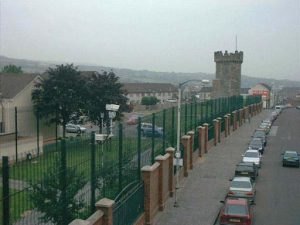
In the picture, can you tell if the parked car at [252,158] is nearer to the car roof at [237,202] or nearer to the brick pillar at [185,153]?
the brick pillar at [185,153]

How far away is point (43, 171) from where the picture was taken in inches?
382

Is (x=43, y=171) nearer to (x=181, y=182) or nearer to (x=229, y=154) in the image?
(x=181, y=182)

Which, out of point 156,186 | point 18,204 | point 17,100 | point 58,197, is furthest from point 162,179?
point 17,100

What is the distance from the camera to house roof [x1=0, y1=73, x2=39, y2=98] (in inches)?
1409

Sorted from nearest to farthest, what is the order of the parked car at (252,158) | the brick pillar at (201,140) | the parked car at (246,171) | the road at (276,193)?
the road at (276,193) → the parked car at (246,171) → the parked car at (252,158) → the brick pillar at (201,140)

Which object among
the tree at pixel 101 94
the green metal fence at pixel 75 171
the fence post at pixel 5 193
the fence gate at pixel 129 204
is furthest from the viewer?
the tree at pixel 101 94

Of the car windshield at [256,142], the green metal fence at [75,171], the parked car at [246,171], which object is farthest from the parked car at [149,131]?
the car windshield at [256,142]

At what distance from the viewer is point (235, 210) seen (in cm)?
1639

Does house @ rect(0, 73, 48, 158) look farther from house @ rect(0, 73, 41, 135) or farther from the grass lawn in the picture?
the grass lawn

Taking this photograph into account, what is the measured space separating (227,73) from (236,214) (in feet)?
179

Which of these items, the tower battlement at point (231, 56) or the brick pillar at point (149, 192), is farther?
the tower battlement at point (231, 56)

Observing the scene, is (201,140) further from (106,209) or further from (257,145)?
(106,209)

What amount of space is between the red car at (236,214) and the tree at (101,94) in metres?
25.8

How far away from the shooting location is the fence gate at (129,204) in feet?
43.3
